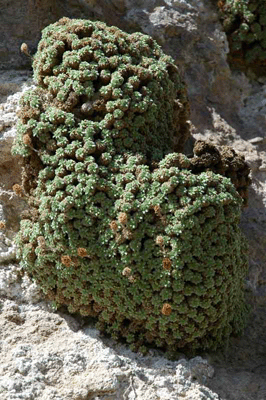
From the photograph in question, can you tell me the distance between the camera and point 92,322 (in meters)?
4.62

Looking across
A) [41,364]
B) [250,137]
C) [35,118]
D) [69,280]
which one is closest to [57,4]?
[35,118]

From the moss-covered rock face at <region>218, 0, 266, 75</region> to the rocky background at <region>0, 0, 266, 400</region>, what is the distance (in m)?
0.15

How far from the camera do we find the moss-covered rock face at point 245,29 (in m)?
6.36

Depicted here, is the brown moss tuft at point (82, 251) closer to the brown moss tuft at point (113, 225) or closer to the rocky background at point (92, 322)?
the brown moss tuft at point (113, 225)

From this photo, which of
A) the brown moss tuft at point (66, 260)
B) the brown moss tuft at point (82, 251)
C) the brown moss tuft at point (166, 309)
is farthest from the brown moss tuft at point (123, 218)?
the brown moss tuft at point (166, 309)

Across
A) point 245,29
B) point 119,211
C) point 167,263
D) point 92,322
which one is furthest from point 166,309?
point 245,29

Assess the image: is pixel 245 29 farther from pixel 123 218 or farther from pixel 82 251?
pixel 82 251

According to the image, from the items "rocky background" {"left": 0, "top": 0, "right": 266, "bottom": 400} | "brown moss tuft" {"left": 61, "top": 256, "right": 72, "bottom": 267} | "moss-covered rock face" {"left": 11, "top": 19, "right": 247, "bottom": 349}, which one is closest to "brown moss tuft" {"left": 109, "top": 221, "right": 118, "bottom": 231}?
"moss-covered rock face" {"left": 11, "top": 19, "right": 247, "bottom": 349}

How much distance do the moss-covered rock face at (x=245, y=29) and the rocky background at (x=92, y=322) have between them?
147 millimetres

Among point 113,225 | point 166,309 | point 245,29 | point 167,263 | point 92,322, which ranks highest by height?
point 245,29

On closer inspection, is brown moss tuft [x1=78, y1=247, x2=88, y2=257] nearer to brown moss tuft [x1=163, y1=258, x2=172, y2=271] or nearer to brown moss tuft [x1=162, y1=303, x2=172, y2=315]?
brown moss tuft [x1=163, y1=258, x2=172, y2=271]

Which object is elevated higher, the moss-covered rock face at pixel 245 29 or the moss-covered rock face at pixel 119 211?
the moss-covered rock face at pixel 245 29

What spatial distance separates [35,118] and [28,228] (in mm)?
835

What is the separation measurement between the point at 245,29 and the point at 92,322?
11.6ft
